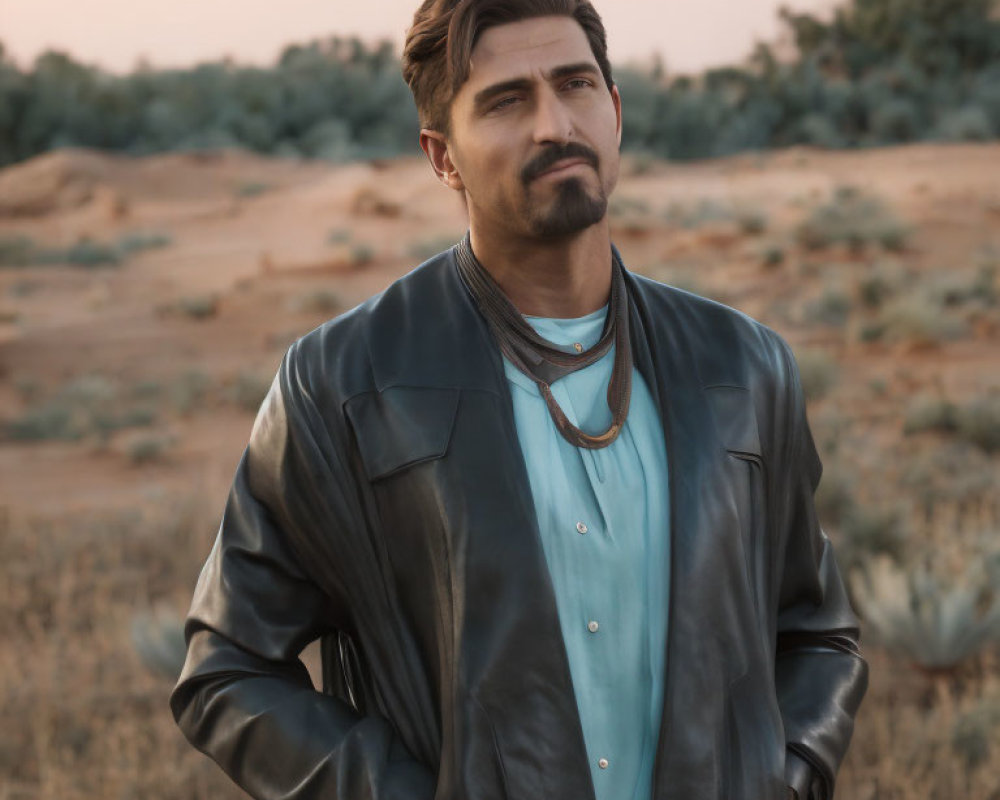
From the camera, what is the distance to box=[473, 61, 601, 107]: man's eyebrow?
2146 millimetres

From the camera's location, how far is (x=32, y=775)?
18.2 ft

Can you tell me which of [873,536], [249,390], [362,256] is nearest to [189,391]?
[249,390]

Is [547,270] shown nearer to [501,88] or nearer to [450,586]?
[501,88]

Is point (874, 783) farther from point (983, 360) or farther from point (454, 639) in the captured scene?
point (983, 360)

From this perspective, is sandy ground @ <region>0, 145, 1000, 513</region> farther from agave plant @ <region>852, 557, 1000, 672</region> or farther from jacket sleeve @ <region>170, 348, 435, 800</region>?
jacket sleeve @ <region>170, 348, 435, 800</region>

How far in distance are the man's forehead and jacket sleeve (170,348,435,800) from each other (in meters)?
0.60

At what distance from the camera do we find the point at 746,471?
6.95ft

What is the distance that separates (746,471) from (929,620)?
4.38 m

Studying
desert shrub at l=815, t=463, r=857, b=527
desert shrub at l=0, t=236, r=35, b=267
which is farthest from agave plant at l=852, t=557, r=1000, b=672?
desert shrub at l=0, t=236, r=35, b=267

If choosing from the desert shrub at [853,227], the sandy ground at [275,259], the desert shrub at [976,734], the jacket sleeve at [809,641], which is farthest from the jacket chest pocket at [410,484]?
the desert shrub at [853,227]

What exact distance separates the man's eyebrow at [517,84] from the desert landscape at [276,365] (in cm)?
360

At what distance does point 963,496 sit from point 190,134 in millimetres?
31411

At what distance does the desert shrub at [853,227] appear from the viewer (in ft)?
57.1

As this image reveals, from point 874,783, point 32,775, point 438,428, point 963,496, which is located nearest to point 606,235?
point 438,428
